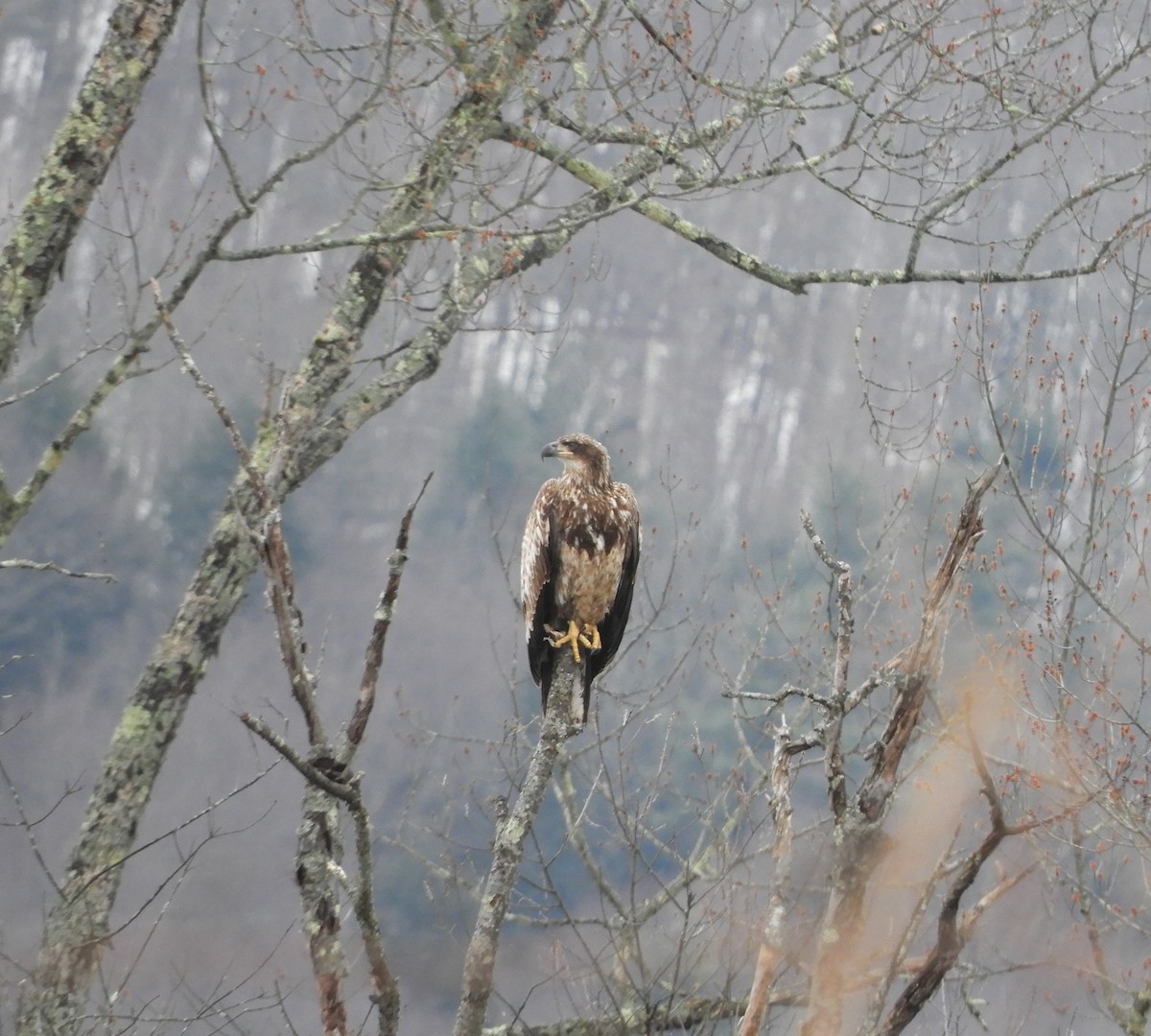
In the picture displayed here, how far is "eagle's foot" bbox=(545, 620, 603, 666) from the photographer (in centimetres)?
395

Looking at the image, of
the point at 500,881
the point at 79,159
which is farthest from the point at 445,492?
the point at 500,881

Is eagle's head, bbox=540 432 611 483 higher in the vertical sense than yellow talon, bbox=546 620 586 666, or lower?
higher

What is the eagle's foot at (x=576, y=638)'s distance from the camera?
13.0ft

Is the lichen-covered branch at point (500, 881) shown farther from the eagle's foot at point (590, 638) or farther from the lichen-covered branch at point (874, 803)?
the lichen-covered branch at point (874, 803)

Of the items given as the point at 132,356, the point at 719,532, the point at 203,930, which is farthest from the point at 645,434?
the point at 132,356

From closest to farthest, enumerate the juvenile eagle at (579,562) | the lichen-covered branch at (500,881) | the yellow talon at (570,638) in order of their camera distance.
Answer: the lichen-covered branch at (500,881) < the yellow talon at (570,638) < the juvenile eagle at (579,562)

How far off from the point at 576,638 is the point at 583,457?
831 millimetres

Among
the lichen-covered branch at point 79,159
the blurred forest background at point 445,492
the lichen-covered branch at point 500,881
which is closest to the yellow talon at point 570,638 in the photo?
the lichen-covered branch at point 500,881

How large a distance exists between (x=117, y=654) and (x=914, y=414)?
11.0 m

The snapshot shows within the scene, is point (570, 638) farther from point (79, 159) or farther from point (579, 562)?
point (79, 159)

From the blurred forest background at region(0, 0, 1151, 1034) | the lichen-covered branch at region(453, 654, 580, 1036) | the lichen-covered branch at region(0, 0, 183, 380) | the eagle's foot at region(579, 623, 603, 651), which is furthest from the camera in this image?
the blurred forest background at region(0, 0, 1151, 1034)

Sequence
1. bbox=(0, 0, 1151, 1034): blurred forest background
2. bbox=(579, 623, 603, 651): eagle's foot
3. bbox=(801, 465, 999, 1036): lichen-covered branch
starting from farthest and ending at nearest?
bbox=(0, 0, 1151, 1034): blurred forest background < bbox=(579, 623, 603, 651): eagle's foot < bbox=(801, 465, 999, 1036): lichen-covered branch

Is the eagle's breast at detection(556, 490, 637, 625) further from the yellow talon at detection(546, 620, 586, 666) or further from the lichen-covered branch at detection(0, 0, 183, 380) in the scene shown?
the lichen-covered branch at detection(0, 0, 183, 380)

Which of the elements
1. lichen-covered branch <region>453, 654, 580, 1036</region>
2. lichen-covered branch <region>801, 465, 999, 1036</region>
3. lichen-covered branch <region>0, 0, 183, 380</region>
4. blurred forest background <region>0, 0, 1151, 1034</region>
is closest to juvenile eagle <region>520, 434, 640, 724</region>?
lichen-covered branch <region>453, 654, 580, 1036</region>
